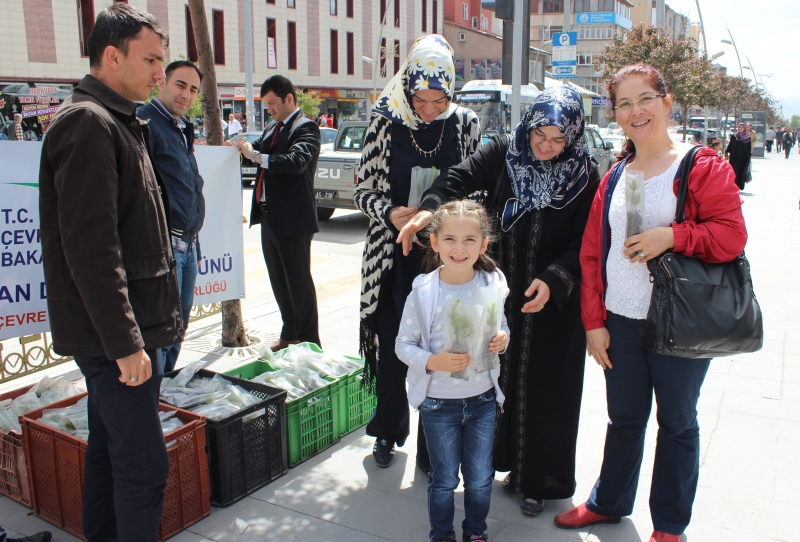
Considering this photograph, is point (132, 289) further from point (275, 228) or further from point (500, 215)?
point (275, 228)

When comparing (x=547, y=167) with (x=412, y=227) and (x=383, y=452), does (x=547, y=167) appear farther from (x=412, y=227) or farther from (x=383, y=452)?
(x=383, y=452)

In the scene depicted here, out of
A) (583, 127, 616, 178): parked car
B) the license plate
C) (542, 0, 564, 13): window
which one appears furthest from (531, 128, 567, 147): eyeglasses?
(542, 0, 564, 13): window

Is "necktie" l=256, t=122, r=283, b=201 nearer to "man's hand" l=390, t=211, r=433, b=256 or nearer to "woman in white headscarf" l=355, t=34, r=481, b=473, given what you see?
"woman in white headscarf" l=355, t=34, r=481, b=473

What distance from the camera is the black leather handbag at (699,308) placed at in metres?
2.33

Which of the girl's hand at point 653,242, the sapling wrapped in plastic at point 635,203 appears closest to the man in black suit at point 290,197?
the sapling wrapped in plastic at point 635,203

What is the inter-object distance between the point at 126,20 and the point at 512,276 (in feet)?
5.83

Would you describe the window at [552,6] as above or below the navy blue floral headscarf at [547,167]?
above

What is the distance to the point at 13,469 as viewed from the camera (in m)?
3.20

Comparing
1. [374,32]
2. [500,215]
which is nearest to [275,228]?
[500,215]

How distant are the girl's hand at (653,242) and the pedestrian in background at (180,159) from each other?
2.47 m

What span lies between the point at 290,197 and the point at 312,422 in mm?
1921

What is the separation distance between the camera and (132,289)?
7.52 feet

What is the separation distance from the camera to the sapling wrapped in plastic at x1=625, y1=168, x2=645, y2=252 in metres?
2.47

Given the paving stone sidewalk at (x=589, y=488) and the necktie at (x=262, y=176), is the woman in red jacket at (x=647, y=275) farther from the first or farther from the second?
the necktie at (x=262, y=176)
